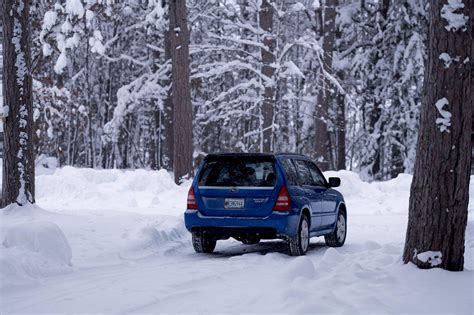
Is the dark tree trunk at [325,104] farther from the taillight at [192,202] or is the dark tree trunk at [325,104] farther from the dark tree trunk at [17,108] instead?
the taillight at [192,202]

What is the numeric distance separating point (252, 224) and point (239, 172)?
928 mm

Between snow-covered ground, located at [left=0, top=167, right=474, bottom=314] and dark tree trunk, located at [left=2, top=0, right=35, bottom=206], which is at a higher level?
dark tree trunk, located at [left=2, top=0, right=35, bottom=206]

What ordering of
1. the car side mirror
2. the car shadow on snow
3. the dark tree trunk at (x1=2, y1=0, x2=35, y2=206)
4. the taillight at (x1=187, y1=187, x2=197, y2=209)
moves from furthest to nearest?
the dark tree trunk at (x1=2, y1=0, x2=35, y2=206) < the car side mirror < the car shadow on snow < the taillight at (x1=187, y1=187, x2=197, y2=209)

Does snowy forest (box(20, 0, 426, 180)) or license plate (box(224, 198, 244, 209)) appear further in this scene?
snowy forest (box(20, 0, 426, 180))

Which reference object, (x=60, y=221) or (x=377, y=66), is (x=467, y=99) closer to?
(x=60, y=221)

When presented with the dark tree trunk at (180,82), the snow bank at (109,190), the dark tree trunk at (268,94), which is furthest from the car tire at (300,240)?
the dark tree trunk at (268,94)

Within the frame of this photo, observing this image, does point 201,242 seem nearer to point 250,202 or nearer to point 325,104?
point 250,202

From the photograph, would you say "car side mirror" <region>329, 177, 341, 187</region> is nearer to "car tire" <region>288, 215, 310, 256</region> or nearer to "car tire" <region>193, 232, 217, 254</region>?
"car tire" <region>288, 215, 310, 256</region>

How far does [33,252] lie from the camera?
827 centimetres

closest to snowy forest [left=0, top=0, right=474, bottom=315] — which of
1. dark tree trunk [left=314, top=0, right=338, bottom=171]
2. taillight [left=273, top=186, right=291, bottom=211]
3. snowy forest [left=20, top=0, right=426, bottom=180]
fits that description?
taillight [left=273, top=186, right=291, bottom=211]

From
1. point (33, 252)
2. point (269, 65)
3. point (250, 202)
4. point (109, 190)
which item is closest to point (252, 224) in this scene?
point (250, 202)

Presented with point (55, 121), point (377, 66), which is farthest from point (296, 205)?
point (55, 121)

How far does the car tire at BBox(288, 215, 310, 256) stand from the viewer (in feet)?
34.3

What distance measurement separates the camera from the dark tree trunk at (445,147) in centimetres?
787
